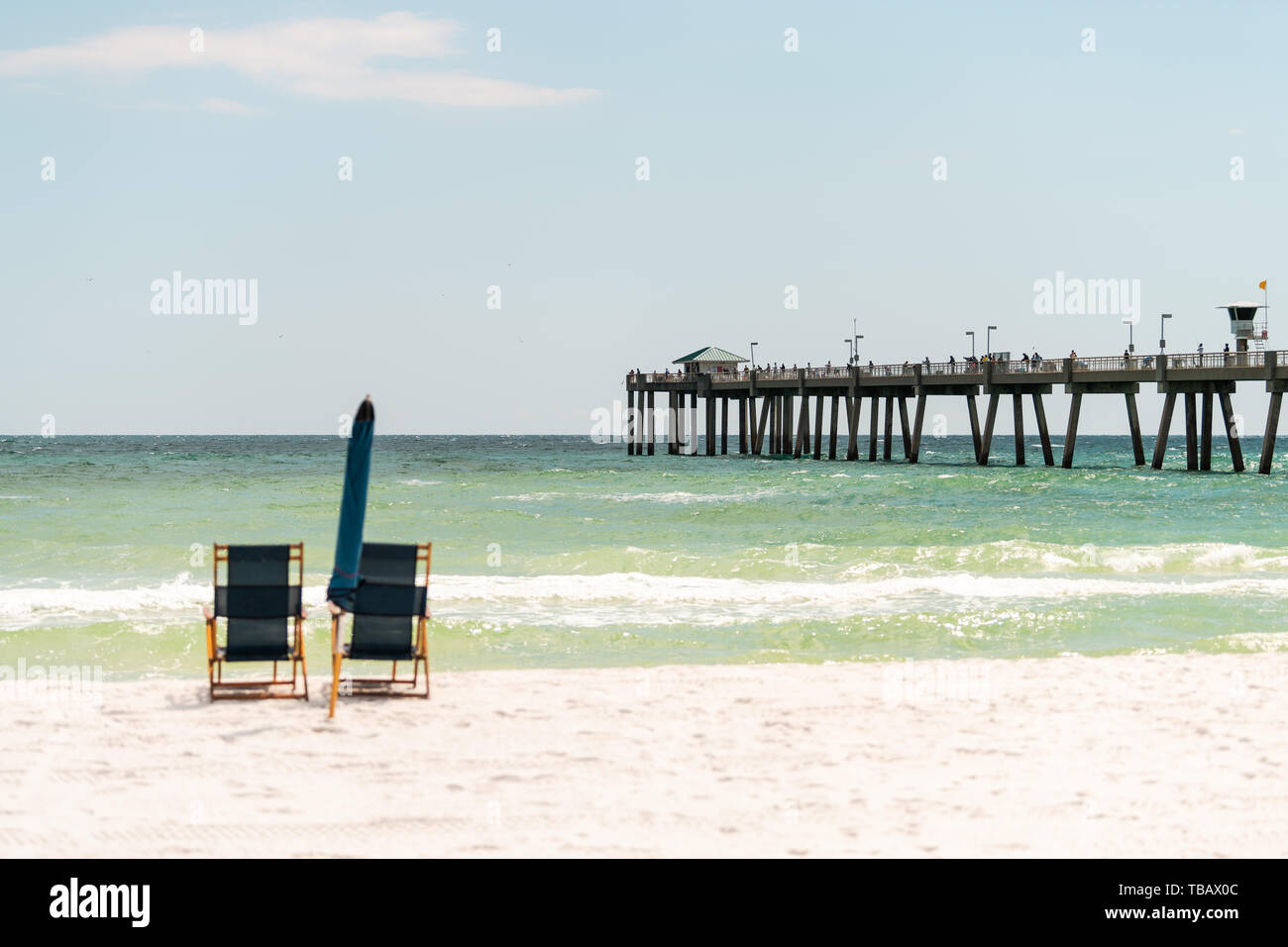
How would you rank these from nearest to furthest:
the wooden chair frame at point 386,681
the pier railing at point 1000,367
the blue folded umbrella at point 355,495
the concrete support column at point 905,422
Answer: the blue folded umbrella at point 355,495
the wooden chair frame at point 386,681
the pier railing at point 1000,367
the concrete support column at point 905,422

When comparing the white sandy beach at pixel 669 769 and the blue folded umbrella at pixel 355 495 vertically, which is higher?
the blue folded umbrella at pixel 355 495

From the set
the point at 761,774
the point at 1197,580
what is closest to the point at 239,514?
the point at 1197,580

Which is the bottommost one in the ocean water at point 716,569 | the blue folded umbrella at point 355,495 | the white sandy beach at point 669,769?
the ocean water at point 716,569

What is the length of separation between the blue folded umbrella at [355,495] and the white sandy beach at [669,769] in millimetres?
967

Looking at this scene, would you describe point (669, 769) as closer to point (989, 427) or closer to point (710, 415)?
point (989, 427)

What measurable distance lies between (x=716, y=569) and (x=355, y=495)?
35.9 feet

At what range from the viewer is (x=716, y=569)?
1819 centimetres

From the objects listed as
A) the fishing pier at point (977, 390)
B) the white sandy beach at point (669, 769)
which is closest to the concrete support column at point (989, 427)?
the fishing pier at point (977, 390)

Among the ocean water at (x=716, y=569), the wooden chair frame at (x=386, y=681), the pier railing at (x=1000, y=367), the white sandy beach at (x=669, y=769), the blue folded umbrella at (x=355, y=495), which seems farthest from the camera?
the pier railing at (x=1000, y=367)

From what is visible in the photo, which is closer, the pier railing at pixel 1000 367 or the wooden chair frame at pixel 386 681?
the wooden chair frame at pixel 386 681

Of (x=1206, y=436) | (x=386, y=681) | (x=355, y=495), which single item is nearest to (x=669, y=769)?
(x=355, y=495)

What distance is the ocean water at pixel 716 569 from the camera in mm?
11625

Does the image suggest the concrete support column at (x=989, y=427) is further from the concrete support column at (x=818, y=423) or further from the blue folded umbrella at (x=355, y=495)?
the blue folded umbrella at (x=355, y=495)
